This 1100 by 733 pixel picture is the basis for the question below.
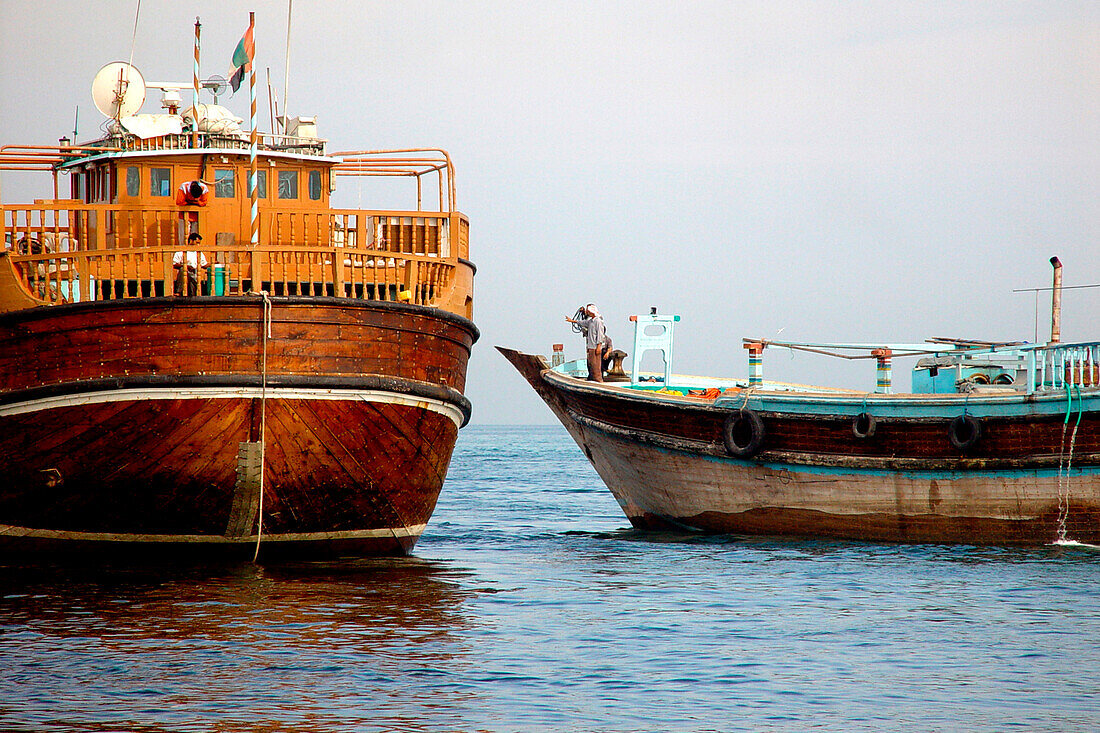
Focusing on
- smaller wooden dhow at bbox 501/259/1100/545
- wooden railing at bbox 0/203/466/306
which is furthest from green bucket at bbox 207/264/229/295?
smaller wooden dhow at bbox 501/259/1100/545

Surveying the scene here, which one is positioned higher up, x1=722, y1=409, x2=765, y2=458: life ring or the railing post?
the railing post

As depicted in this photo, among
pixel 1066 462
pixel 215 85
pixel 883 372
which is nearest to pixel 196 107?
pixel 215 85

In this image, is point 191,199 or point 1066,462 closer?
point 191,199

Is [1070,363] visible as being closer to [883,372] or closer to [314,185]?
[883,372]

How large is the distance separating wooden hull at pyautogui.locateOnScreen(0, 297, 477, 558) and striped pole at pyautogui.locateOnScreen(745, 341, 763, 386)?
524 cm

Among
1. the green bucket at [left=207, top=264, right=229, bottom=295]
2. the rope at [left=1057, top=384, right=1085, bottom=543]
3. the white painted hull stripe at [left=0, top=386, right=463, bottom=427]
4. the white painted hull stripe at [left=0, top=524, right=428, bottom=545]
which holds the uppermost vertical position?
the green bucket at [left=207, top=264, right=229, bottom=295]

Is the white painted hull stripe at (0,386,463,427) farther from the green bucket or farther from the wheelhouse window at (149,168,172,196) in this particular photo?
the wheelhouse window at (149,168,172,196)

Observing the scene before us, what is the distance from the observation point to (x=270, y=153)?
1544cm

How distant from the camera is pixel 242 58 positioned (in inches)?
598

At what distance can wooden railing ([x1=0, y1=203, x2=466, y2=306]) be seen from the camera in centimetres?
1304

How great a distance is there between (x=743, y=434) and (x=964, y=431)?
280 centimetres

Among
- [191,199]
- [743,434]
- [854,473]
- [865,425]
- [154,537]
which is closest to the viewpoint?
[154,537]

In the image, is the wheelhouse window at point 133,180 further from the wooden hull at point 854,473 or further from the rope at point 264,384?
the wooden hull at point 854,473

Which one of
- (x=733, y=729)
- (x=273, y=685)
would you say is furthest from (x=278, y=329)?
(x=733, y=729)
